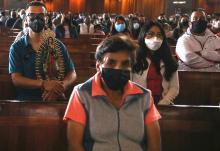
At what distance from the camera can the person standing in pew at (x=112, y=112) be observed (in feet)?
8.54

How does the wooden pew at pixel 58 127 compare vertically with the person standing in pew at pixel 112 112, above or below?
below

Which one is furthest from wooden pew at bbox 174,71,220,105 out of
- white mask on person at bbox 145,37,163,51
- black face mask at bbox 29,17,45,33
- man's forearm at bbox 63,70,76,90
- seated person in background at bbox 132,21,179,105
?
black face mask at bbox 29,17,45,33

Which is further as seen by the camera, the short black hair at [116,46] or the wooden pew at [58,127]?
the wooden pew at [58,127]

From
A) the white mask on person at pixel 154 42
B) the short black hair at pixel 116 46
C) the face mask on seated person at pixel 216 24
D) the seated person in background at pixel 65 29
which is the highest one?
the short black hair at pixel 116 46

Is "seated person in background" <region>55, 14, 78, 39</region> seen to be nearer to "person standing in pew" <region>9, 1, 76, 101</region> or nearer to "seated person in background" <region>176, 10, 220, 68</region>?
"seated person in background" <region>176, 10, 220, 68</region>

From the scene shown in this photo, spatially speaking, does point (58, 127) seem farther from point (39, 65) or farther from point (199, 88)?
point (199, 88)

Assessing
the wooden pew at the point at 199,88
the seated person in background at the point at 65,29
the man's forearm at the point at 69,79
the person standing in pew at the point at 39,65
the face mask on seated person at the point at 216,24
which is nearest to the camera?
the person standing in pew at the point at 39,65

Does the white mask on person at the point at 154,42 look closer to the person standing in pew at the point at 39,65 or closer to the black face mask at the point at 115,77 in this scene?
the person standing in pew at the point at 39,65

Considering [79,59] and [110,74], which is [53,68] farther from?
[79,59]

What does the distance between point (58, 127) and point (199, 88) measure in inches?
104

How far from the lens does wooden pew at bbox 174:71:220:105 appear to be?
5.36m

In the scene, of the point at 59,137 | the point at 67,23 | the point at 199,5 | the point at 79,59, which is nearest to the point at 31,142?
the point at 59,137

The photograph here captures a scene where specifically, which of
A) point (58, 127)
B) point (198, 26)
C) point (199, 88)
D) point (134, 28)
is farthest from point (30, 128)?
point (134, 28)

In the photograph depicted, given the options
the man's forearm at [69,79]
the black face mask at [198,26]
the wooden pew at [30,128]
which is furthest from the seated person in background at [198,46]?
the wooden pew at [30,128]
